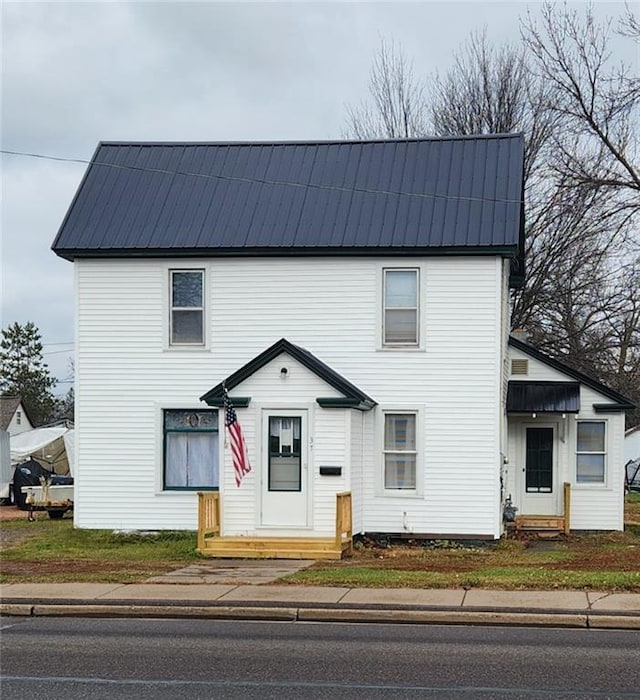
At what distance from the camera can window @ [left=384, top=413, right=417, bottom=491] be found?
22.2 meters

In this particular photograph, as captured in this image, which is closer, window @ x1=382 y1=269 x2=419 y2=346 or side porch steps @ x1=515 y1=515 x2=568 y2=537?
window @ x1=382 y1=269 x2=419 y2=346

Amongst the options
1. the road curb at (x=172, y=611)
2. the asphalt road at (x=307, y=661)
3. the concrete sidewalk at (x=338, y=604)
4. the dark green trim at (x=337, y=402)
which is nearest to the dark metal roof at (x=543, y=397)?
the dark green trim at (x=337, y=402)

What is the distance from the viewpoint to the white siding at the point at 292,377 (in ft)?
71.9

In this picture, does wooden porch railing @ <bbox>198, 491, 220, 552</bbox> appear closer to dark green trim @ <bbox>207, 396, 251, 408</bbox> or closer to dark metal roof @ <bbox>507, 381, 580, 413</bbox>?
dark green trim @ <bbox>207, 396, 251, 408</bbox>

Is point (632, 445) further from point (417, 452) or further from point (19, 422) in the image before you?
point (19, 422)

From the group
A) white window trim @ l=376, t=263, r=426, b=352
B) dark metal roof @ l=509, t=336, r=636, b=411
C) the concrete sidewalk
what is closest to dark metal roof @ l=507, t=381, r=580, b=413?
dark metal roof @ l=509, t=336, r=636, b=411

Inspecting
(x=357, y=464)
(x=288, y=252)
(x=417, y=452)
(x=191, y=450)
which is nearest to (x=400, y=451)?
(x=417, y=452)

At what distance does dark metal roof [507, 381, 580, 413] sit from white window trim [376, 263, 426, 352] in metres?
4.12

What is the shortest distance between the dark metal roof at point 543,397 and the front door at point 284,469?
252 inches

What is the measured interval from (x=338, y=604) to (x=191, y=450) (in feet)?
32.0

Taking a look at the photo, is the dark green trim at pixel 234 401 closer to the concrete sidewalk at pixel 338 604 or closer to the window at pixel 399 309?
the window at pixel 399 309

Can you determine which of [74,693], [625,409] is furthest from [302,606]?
[625,409]

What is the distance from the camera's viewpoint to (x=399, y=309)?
22266 mm

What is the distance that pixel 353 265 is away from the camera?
22266 millimetres
